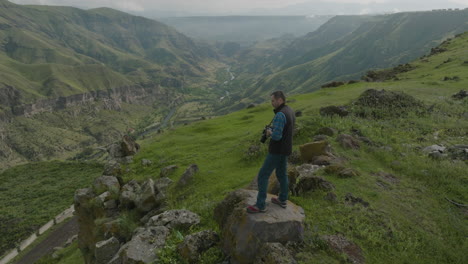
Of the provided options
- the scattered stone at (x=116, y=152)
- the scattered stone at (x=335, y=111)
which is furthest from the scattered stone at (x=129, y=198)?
the scattered stone at (x=335, y=111)

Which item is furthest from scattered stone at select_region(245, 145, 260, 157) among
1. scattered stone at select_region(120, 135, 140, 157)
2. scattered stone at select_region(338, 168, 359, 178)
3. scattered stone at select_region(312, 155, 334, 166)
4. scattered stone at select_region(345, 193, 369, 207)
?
scattered stone at select_region(120, 135, 140, 157)

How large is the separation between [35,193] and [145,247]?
11192cm

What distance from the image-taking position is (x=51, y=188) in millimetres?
100000

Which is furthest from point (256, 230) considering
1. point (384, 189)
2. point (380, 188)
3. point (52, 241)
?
point (52, 241)

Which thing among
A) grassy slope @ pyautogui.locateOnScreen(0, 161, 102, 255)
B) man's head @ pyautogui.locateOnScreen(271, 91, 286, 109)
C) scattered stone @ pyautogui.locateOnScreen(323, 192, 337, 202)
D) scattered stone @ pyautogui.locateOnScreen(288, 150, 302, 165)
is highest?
man's head @ pyautogui.locateOnScreen(271, 91, 286, 109)

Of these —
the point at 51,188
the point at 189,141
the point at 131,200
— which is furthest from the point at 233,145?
the point at 51,188

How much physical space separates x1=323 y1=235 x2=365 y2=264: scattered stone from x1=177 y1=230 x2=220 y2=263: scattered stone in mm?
4746

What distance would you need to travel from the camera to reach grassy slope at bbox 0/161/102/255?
75.9 metres

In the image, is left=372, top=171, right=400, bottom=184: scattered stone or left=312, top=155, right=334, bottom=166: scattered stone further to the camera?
left=312, top=155, right=334, bottom=166: scattered stone

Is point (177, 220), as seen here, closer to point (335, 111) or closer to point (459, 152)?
point (459, 152)

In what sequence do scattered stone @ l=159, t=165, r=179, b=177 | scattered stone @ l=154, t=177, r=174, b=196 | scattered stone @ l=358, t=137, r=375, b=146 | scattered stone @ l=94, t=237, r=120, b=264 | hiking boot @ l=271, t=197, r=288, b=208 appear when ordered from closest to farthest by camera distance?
hiking boot @ l=271, t=197, r=288, b=208 < scattered stone @ l=94, t=237, r=120, b=264 < scattered stone @ l=154, t=177, r=174, b=196 < scattered stone @ l=358, t=137, r=375, b=146 < scattered stone @ l=159, t=165, r=179, b=177

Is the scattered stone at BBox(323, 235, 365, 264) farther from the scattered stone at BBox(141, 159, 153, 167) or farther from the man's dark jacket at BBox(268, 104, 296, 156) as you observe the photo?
the scattered stone at BBox(141, 159, 153, 167)

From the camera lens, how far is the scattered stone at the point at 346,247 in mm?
10453

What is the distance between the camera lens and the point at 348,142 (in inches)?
894
